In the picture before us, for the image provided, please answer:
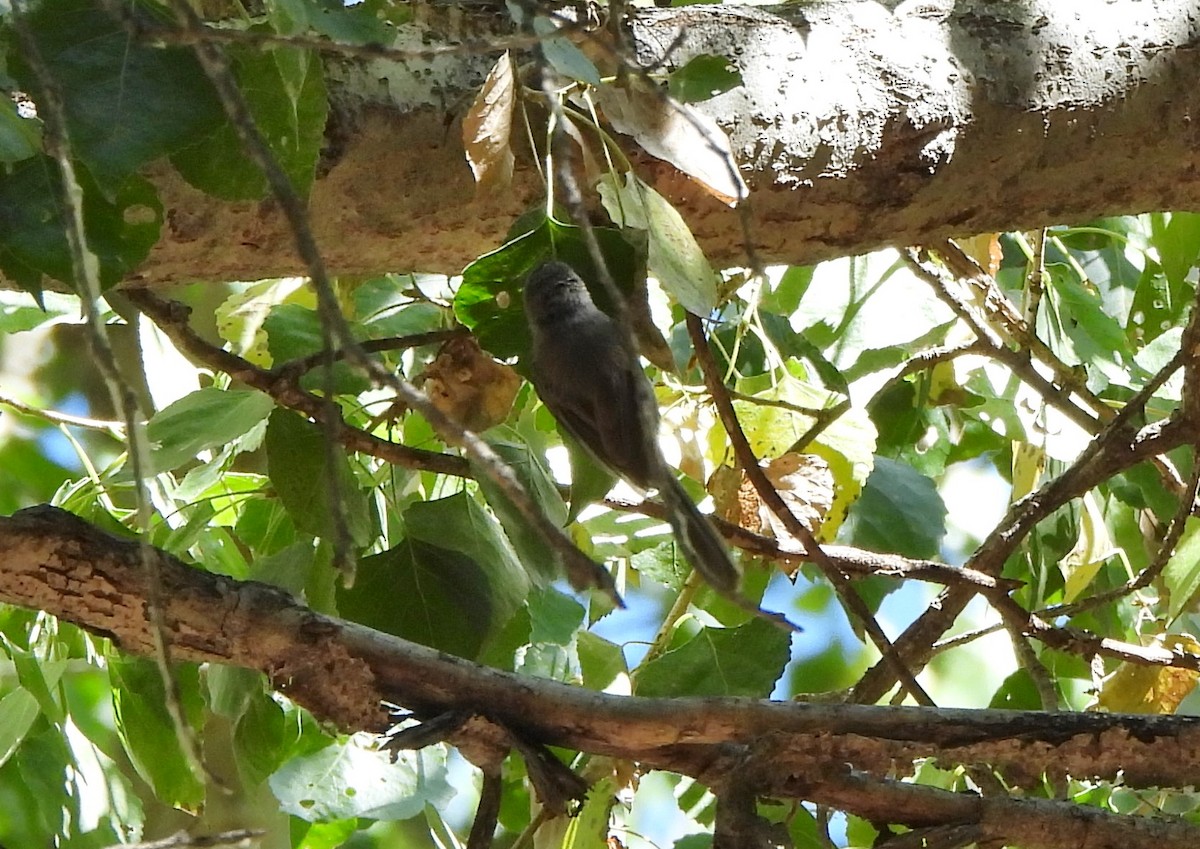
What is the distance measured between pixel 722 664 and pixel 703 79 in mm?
477

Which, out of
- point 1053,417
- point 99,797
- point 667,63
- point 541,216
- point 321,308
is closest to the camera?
point 321,308

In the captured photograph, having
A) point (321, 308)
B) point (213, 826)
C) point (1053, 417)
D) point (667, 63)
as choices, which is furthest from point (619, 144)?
point (213, 826)

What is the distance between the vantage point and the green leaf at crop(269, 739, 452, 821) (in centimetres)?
120

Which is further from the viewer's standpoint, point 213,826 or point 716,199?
point 213,826

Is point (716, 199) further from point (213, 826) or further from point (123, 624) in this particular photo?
point (213, 826)

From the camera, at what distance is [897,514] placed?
1314mm

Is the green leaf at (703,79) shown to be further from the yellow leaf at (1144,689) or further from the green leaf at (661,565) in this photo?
the yellow leaf at (1144,689)

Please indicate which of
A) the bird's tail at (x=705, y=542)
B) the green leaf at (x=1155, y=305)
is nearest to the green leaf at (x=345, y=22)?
the bird's tail at (x=705, y=542)

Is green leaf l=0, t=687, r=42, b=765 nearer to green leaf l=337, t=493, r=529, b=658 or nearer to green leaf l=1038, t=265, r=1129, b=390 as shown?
green leaf l=337, t=493, r=529, b=658

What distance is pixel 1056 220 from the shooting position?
106 cm

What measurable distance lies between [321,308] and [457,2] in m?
0.58

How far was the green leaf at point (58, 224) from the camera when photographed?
2.21ft

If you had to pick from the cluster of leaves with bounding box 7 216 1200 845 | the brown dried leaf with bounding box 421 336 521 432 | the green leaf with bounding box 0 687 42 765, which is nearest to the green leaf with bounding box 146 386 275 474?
the cluster of leaves with bounding box 7 216 1200 845

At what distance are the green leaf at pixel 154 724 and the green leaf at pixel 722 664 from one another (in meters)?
0.39
